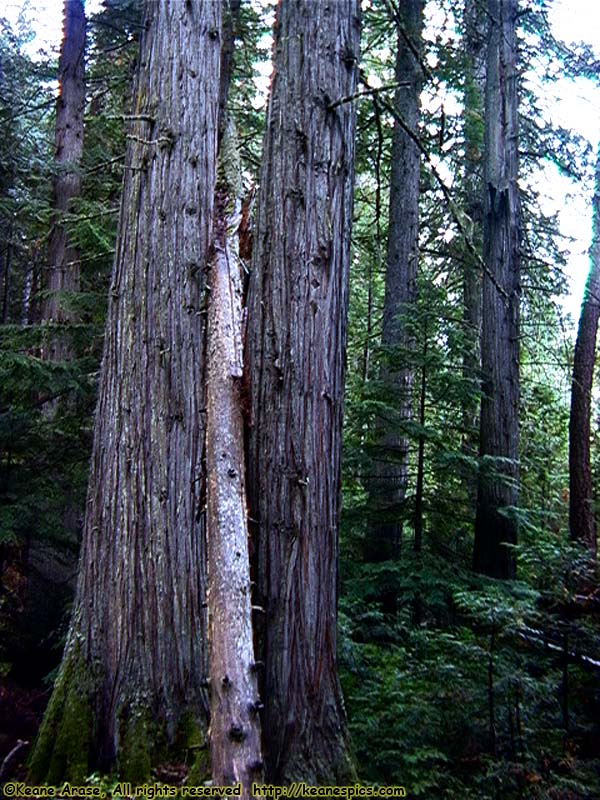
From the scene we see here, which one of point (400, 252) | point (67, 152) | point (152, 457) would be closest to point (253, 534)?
point (152, 457)

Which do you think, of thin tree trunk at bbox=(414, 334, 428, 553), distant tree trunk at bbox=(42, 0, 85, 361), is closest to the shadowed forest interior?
thin tree trunk at bbox=(414, 334, 428, 553)

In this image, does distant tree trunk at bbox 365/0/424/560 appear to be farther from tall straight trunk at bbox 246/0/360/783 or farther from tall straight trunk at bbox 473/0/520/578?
tall straight trunk at bbox 246/0/360/783

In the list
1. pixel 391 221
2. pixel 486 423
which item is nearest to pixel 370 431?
pixel 486 423

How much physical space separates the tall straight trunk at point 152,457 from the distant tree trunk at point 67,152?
19.9ft

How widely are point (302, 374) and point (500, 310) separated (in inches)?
269

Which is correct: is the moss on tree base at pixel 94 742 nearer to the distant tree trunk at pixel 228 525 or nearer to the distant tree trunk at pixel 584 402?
the distant tree trunk at pixel 228 525

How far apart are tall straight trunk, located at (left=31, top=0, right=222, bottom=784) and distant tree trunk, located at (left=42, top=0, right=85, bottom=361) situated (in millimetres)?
6073

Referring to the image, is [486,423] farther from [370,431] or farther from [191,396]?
[191,396]

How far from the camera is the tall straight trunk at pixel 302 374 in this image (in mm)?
3574

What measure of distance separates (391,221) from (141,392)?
7.55m

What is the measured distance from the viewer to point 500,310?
9898mm

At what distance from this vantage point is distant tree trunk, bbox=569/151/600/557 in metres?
10.6

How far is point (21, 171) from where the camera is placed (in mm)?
11758

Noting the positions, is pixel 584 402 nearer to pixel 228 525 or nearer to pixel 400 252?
pixel 400 252
